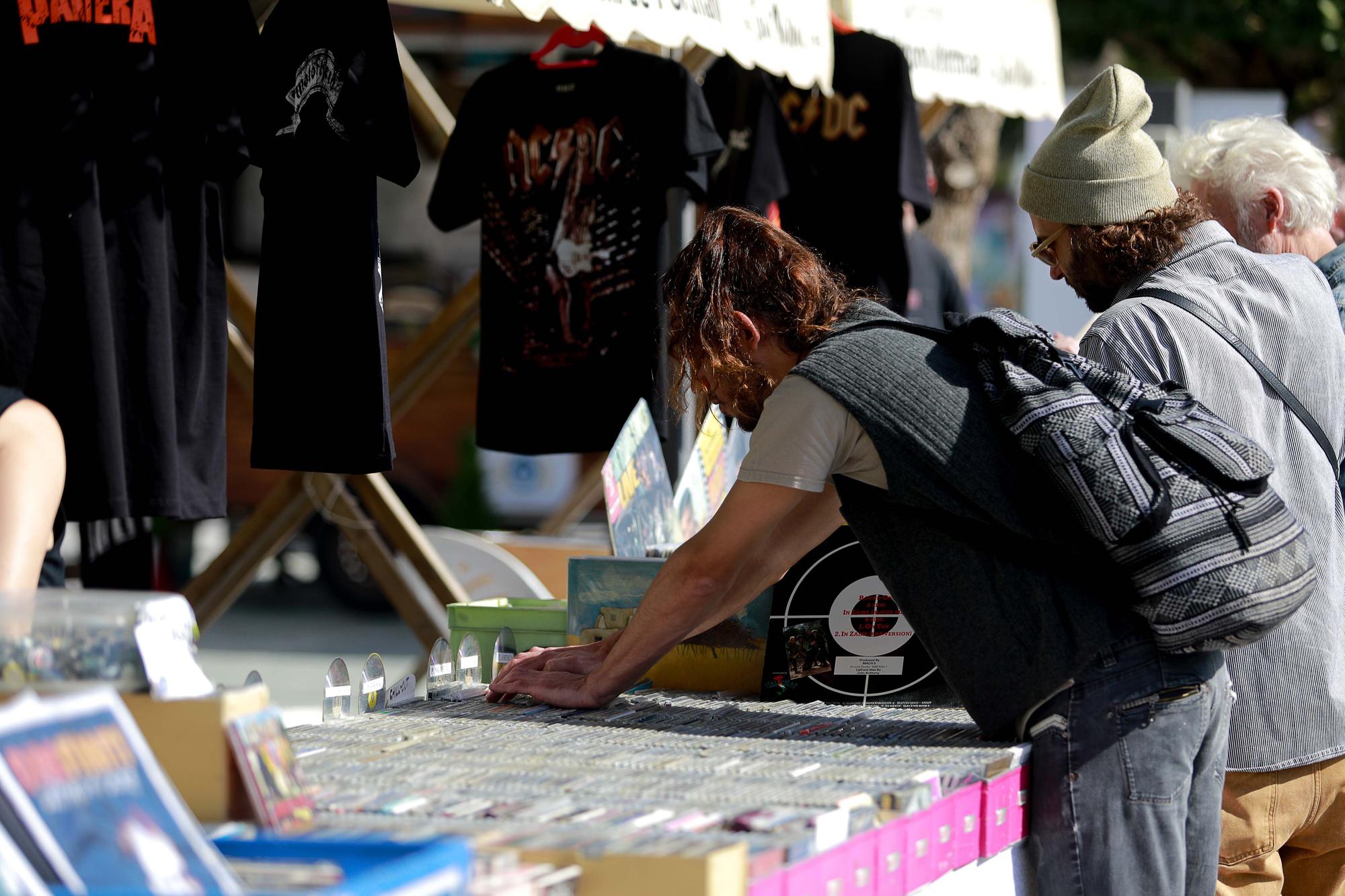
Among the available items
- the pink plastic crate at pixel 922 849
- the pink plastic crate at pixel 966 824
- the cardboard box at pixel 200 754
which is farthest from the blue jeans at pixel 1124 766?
the cardboard box at pixel 200 754

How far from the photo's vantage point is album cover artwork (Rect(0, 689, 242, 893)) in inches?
45.5

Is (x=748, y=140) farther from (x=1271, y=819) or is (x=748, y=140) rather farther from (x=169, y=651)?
(x=169, y=651)

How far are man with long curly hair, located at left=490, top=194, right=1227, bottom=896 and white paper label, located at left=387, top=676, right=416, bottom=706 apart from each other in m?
0.63

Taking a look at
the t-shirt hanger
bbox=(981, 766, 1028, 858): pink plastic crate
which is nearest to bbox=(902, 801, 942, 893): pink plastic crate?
bbox=(981, 766, 1028, 858): pink plastic crate

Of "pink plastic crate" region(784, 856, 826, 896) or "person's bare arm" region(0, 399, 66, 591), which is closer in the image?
"pink plastic crate" region(784, 856, 826, 896)

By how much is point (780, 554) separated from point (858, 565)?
0.62 feet

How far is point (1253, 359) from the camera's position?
2438 millimetres

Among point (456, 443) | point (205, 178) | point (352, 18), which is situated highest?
point (352, 18)

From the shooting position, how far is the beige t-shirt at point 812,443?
2084 millimetres

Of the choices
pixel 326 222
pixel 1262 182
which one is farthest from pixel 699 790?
pixel 326 222

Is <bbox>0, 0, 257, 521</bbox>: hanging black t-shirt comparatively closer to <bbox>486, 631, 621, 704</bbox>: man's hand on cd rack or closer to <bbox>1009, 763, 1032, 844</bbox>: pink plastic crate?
<bbox>486, 631, 621, 704</bbox>: man's hand on cd rack

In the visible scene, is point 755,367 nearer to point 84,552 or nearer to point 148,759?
point 148,759

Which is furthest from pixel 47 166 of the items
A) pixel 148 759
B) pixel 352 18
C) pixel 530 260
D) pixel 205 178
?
pixel 148 759

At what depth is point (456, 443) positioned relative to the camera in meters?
9.70
